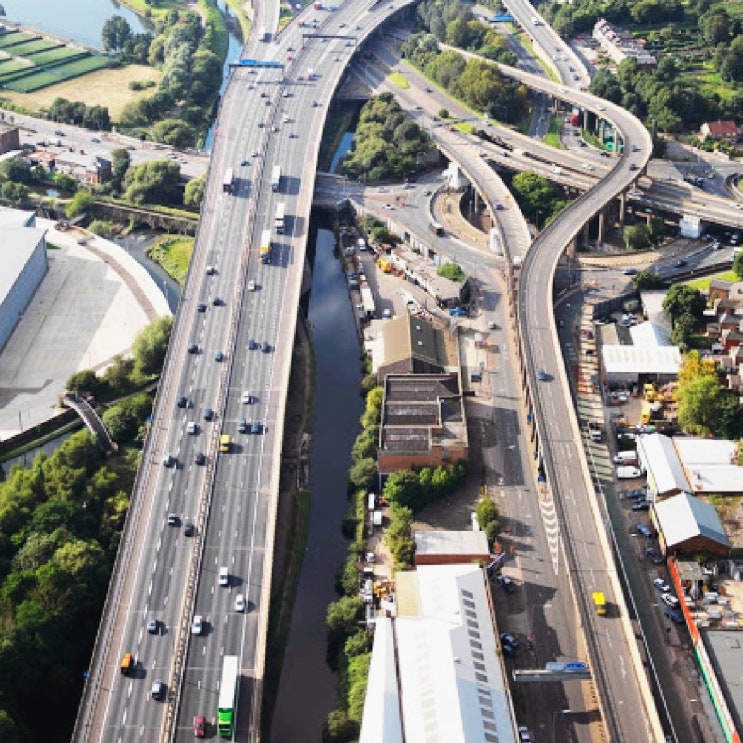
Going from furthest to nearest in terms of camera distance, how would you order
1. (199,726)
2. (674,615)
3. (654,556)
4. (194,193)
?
(194,193) → (654,556) → (674,615) → (199,726)

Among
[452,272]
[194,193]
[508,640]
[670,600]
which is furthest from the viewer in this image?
[194,193]

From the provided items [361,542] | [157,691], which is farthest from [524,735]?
[157,691]

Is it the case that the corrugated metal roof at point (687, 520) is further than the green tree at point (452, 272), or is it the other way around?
the green tree at point (452, 272)

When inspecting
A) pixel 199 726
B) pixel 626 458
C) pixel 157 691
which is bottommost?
pixel 199 726

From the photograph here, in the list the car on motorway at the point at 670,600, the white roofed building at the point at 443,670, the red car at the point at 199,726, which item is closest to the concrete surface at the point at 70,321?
the red car at the point at 199,726

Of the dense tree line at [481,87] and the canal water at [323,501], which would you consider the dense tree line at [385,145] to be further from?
the canal water at [323,501]

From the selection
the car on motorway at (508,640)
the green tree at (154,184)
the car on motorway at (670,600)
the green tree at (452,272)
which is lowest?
the car on motorway at (508,640)

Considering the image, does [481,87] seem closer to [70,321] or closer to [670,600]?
[70,321]

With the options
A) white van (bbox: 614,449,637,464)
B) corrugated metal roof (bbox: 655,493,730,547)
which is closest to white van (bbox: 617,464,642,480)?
white van (bbox: 614,449,637,464)
